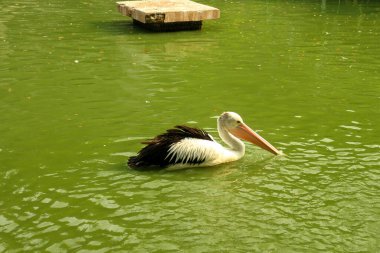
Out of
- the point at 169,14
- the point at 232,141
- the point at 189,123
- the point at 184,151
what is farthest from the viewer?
the point at 169,14

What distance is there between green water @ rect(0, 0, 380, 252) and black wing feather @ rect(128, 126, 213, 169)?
14 cm

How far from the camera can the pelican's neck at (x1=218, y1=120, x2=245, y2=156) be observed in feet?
22.2

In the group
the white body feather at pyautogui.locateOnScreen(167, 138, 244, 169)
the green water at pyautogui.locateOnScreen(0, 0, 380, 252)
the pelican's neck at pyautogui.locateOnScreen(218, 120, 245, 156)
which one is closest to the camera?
the green water at pyautogui.locateOnScreen(0, 0, 380, 252)

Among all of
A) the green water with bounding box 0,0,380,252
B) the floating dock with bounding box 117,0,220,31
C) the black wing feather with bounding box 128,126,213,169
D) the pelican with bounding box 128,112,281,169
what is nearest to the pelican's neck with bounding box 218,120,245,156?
the pelican with bounding box 128,112,281,169

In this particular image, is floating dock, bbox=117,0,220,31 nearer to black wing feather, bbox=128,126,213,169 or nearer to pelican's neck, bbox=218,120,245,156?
pelican's neck, bbox=218,120,245,156

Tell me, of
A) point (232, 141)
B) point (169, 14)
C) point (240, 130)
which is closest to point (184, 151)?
point (232, 141)

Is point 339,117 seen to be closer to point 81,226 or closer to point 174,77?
point 174,77

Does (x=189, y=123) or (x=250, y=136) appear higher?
(x=250, y=136)

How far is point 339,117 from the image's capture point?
26.8ft

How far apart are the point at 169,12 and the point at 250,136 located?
750 cm

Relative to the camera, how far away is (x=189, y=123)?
7863 millimetres

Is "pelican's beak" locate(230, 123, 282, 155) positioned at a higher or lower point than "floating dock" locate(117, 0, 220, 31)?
lower

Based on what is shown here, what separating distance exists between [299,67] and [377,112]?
9.08 ft

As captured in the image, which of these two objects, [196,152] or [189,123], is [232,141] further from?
[189,123]
